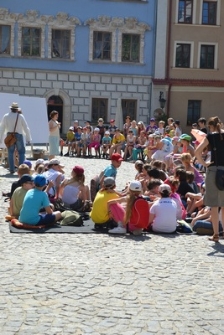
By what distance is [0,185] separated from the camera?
16453mm

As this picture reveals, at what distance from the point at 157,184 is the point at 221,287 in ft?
15.8

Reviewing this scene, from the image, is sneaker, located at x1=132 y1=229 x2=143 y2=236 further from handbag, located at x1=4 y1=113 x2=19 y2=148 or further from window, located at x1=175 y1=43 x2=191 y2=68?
window, located at x1=175 y1=43 x2=191 y2=68

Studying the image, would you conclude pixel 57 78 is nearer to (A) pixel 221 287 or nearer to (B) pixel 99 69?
(B) pixel 99 69

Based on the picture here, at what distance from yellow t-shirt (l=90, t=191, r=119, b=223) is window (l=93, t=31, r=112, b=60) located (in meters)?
27.7

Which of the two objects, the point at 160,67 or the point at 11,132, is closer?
the point at 11,132

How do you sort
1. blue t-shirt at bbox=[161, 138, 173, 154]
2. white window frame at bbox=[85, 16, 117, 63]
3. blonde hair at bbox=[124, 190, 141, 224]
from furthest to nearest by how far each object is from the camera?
white window frame at bbox=[85, 16, 117, 63] < blue t-shirt at bbox=[161, 138, 173, 154] < blonde hair at bbox=[124, 190, 141, 224]

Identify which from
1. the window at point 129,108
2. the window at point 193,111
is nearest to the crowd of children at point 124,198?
the window at point 129,108

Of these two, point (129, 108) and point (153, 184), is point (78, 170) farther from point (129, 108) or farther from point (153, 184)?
point (129, 108)

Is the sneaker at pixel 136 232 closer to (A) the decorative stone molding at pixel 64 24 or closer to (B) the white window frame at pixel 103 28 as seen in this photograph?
(A) the decorative stone molding at pixel 64 24

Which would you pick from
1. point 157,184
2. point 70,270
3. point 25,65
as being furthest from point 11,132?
point 25,65

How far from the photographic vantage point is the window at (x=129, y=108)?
39.0 m

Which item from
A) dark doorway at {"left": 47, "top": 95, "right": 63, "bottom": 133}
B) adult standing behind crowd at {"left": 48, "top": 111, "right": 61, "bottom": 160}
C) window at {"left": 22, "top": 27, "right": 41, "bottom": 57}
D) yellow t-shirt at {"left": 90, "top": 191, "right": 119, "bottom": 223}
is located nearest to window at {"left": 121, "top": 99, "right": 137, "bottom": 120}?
dark doorway at {"left": 47, "top": 95, "right": 63, "bottom": 133}

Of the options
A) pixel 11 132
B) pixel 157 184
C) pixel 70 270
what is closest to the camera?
pixel 70 270

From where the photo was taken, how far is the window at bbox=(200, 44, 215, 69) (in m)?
39.2
